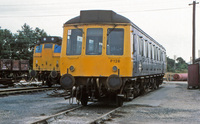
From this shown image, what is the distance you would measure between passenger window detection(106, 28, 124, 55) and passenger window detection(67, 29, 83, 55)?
993mm

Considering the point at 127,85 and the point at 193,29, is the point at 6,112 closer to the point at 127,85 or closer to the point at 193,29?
the point at 127,85

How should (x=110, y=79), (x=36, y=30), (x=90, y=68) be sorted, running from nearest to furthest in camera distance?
(x=110, y=79) → (x=90, y=68) → (x=36, y=30)

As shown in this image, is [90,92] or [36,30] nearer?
[90,92]

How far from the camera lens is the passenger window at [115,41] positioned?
9.85 metres

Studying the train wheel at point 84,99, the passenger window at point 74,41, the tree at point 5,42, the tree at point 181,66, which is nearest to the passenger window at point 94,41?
the passenger window at point 74,41

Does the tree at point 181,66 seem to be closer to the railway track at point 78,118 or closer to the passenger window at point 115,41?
the passenger window at point 115,41

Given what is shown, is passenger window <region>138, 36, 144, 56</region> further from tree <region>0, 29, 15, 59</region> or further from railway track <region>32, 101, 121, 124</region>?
tree <region>0, 29, 15, 59</region>

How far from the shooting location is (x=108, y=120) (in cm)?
779

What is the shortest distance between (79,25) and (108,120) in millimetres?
3843

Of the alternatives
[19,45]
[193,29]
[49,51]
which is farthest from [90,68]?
[19,45]

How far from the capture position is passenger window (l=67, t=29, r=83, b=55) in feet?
33.1

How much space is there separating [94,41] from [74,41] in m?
0.73

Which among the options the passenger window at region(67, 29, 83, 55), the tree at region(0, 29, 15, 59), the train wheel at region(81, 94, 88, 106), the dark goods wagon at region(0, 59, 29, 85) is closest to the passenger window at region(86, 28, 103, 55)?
the passenger window at region(67, 29, 83, 55)

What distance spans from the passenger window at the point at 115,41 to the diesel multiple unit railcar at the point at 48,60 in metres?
11.5
